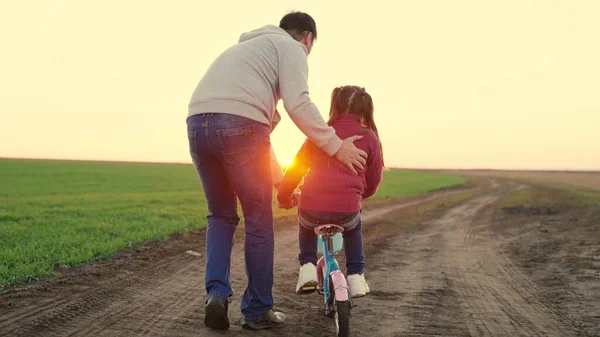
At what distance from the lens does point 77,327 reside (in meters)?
3.82

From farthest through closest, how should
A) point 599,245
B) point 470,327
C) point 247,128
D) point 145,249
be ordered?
point 599,245, point 145,249, point 470,327, point 247,128

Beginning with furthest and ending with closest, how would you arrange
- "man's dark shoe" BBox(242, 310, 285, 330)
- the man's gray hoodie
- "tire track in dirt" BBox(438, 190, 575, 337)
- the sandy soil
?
the sandy soil → "tire track in dirt" BBox(438, 190, 575, 337) → "man's dark shoe" BBox(242, 310, 285, 330) → the man's gray hoodie

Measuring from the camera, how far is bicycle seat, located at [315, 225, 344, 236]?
156 inches

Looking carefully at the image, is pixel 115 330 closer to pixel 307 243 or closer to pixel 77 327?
pixel 77 327

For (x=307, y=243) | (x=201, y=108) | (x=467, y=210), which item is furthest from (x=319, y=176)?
(x=467, y=210)

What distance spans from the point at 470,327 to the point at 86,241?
6.17 m

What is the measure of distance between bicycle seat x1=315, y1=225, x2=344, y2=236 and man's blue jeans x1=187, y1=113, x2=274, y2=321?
1.13ft

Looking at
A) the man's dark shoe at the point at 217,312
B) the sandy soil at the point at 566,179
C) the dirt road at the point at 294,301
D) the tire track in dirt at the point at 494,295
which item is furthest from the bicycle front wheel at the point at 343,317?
the sandy soil at the point at 566,179

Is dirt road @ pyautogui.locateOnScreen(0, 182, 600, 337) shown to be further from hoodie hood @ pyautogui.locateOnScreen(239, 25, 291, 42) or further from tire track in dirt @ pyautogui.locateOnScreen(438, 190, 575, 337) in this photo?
hoodie hood @ pyautogui.locateOnScreen(239, 25, 291, 42)

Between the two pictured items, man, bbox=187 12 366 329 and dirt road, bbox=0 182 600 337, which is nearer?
man, bbox=187 12 366 329

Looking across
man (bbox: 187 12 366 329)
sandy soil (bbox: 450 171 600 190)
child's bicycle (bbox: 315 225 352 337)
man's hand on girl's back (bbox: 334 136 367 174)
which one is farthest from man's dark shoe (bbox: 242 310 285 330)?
sandy soil (bbox: 450 171 600 190)

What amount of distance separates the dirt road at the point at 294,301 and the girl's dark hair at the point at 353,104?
1.53 meters

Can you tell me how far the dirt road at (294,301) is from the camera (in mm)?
3990

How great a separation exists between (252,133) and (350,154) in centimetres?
67
